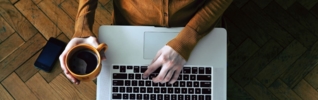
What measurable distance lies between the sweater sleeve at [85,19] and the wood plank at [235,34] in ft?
1.85

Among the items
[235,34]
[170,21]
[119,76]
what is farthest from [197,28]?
[235,34]

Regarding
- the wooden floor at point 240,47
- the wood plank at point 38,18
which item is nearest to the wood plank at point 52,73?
the wooden floor at point 240,47

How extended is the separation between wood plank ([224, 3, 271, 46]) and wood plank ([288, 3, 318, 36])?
0.12m

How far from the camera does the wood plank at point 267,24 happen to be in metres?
1.12

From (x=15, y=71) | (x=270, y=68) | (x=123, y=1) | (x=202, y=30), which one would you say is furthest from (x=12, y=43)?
(x=270, y=68)

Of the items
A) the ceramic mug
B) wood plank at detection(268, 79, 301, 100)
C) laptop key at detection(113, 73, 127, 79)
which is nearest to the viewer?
the ceramic mug

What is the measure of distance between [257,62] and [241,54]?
60mm

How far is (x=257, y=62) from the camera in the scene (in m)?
1.11

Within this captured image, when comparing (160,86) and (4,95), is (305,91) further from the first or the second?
(4,95)

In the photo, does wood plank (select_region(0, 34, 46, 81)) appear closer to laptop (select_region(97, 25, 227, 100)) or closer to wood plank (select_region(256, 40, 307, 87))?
laptop (select_region(97, 25, 227, 100))

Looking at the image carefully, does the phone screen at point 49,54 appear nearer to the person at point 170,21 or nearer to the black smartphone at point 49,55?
the black smartphone at point 49,55

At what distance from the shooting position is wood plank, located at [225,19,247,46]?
3.68 feet

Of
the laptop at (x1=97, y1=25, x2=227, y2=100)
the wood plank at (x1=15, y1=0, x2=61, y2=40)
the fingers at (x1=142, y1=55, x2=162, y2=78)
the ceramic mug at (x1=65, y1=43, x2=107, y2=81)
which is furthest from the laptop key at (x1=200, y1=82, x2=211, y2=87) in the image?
the wood plank at (x1=15, y1=0, x2=61, y2=40)

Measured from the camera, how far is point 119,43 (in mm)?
718
